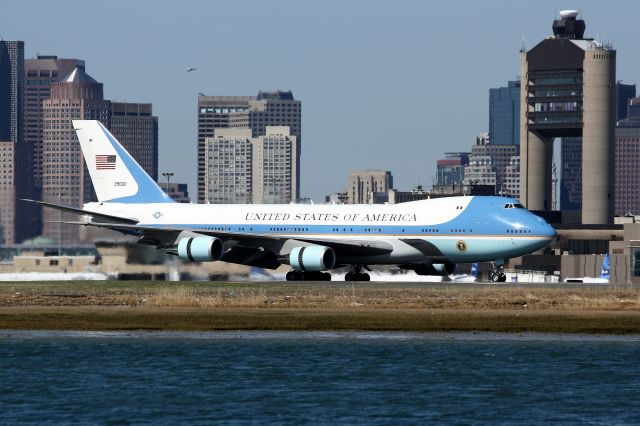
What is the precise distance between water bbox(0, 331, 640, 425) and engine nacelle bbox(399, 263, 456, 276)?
36.1m

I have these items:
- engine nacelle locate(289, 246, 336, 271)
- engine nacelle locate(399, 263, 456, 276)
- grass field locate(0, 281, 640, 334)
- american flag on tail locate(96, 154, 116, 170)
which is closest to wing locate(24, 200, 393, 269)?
engine nacelle locate(289, 246, 336, 271)

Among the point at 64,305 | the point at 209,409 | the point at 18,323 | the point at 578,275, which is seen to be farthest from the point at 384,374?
the point at 578,275

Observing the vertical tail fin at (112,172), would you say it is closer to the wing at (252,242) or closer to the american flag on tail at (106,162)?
the american flag on tail at (106,162)

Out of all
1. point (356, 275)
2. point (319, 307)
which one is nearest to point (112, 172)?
point (356, 275)

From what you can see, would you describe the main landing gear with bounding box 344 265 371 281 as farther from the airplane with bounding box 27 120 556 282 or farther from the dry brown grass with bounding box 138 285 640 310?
the dry brown grass with bounding box 138 285 640 310

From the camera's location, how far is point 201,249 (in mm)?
93875

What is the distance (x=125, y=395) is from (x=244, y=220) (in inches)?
2155

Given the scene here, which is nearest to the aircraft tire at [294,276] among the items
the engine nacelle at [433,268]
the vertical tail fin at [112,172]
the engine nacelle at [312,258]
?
the engine nacelle at [312,258]

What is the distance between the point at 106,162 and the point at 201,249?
16.2 m

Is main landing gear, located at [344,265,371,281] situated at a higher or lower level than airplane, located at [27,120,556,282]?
lower

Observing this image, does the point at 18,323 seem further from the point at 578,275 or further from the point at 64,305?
the point at 578,275

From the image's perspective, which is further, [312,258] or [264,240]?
[264,240]

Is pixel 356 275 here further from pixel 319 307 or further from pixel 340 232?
pixel 319 307

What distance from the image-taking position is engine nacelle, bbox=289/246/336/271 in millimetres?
92938
